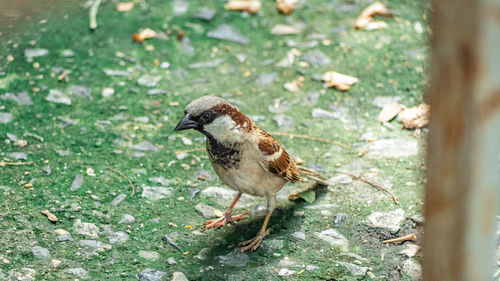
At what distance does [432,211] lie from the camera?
2342 millimetres

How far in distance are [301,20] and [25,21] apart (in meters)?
3.37

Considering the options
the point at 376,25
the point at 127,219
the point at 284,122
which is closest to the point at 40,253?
→ the point at 127,219

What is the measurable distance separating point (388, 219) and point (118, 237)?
2.09 m

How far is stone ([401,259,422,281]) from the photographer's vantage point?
415cm

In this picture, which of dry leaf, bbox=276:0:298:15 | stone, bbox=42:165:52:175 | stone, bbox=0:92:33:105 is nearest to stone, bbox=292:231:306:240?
stone, bbox=42:165:52:175

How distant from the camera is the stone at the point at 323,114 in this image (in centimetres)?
608

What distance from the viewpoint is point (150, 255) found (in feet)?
14.1

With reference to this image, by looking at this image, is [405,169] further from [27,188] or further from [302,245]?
[27,188]

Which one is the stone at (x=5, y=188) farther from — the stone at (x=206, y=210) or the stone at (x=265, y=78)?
the stone at (x=265, y=78)

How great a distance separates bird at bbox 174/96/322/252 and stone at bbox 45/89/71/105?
88.8 inches

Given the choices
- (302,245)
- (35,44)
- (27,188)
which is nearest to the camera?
(302,245)

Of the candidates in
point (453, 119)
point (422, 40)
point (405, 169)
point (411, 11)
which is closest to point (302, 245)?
point (405, 169)

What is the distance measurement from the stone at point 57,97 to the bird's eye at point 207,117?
2.32m

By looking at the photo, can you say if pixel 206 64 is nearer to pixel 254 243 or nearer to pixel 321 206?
pixel 321 206
